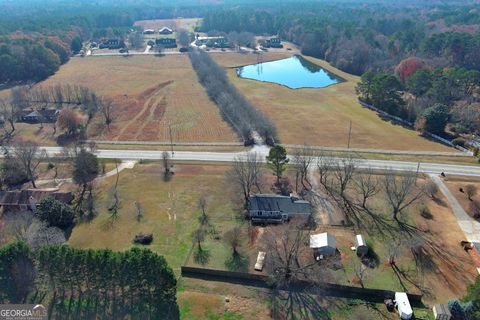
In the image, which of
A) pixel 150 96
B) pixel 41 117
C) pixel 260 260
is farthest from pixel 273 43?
pixel 260 260

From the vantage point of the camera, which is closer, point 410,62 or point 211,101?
point 211,101

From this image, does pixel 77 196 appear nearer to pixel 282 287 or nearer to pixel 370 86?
pixel 282 287

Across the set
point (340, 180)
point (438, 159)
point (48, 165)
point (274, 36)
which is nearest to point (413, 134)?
point (438, 159)

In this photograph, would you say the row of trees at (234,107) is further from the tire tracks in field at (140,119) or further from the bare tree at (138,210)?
the bare tree at (138,210)

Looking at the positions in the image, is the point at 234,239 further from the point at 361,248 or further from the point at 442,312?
the point at 442,312

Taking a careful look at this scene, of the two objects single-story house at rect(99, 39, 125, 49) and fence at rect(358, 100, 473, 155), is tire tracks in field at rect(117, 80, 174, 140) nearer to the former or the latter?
fence at rect(358, 100, 473, 155)
